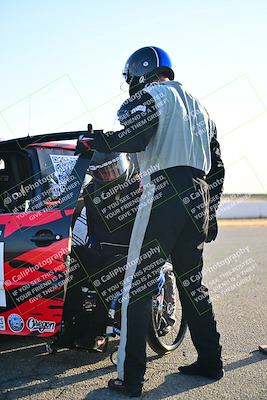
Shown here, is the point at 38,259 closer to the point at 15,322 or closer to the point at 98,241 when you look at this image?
the point at 15,322

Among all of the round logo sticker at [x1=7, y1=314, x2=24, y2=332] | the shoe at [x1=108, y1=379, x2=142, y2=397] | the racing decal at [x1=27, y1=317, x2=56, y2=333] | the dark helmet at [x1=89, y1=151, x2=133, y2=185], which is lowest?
the shoe at [x1=108, y1=379, x2=142, y2=397]

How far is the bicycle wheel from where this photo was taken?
3996 millimetres

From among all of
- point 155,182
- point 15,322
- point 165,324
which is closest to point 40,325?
point 15,322

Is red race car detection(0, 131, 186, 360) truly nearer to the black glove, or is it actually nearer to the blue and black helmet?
the blue and black helmet

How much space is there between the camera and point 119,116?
3.33m

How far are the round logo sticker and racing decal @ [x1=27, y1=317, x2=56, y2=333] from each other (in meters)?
0.06

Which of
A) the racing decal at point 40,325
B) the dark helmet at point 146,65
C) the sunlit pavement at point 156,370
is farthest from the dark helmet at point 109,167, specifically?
the sunlit pavement at point 156,370

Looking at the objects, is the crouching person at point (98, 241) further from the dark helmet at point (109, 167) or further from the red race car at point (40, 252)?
the red race car at point (40, 252)

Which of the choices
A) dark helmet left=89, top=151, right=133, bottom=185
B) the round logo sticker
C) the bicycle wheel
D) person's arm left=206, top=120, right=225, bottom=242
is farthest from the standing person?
the round logo sticker

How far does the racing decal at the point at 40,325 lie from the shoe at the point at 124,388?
1.81 feet

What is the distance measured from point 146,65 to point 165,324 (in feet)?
6.81

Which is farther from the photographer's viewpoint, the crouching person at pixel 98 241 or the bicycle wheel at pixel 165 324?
the bicycle wheel at pixel 165 324

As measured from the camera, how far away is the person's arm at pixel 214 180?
3807mm

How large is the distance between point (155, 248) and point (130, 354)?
0.69m
